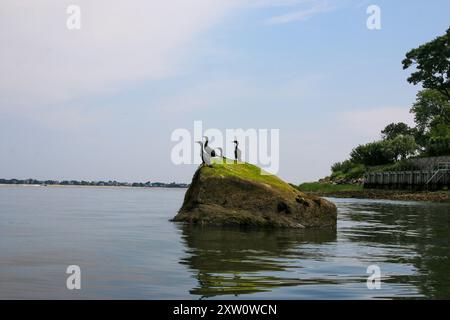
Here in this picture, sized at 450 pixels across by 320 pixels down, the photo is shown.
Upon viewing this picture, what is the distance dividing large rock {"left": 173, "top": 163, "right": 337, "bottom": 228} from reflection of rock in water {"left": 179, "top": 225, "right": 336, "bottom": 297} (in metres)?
0.99

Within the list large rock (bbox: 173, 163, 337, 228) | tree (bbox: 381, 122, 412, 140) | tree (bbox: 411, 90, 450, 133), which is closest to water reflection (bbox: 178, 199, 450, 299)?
large rock (bbox: 173, 163, 337, 228)

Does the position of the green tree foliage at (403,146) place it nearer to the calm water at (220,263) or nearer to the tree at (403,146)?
the tree at (403,146)

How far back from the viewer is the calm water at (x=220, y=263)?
9664mm

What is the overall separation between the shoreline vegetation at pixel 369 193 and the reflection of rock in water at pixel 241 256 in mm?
17369

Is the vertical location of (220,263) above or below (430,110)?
below

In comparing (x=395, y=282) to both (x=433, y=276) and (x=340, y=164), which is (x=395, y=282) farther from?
(x=340, y=164)

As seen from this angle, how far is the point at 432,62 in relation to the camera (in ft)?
258

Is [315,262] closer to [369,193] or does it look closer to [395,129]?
[369,193]

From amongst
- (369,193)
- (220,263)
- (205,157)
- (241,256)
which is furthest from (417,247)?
(369,193)

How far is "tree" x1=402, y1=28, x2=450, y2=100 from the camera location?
256 feet

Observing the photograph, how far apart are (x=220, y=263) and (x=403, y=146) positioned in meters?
92.1

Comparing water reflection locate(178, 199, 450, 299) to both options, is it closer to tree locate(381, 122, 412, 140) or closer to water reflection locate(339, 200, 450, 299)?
water reflection locate(339, 200, 450, 299)

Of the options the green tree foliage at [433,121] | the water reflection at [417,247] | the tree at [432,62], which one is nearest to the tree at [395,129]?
the green tree foliage at [433,121]
